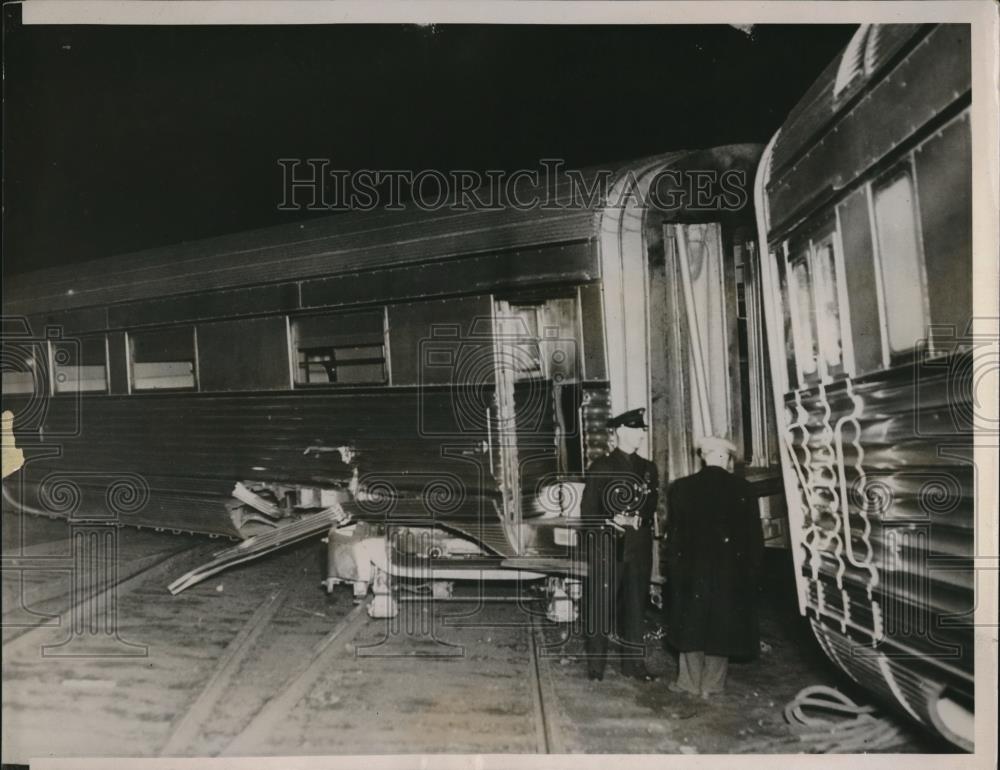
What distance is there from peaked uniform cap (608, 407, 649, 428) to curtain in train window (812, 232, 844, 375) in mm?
692

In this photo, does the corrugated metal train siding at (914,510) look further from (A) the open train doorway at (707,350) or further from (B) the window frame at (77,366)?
(B) the window frame at (77,366)

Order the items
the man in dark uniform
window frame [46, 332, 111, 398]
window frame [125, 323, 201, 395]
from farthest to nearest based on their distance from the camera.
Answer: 1. window frame [125, 323, 201, 395]
2. window frame [46, 332, 111, 398]
3. the man in dark uniform

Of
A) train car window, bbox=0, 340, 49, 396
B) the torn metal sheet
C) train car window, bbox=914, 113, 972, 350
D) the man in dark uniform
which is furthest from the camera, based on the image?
the torn metal sheet

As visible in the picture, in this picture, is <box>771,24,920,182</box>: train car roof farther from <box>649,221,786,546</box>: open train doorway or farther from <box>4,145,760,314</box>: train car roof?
<box>649,221,786,546</box>: open train doorway

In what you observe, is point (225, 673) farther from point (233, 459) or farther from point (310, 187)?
point (310, 187)

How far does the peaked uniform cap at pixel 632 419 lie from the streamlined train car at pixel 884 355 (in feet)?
1.85

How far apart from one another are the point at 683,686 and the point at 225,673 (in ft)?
6.13

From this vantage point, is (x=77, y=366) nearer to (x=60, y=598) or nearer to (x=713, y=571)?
(x=60, y=598)

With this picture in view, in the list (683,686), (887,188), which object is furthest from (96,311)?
(887,188)

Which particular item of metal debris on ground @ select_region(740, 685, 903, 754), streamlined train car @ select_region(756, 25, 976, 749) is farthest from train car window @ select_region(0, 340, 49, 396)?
metal debris on ground @ select_region(740, 685, 903, 754)

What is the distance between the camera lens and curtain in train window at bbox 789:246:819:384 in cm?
220

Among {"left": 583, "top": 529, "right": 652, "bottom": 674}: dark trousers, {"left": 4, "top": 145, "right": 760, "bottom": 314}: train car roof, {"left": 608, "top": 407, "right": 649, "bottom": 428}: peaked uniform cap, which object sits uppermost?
{"left": 4, "top": 145, "right": 760, "bottom": 314}: train car roof

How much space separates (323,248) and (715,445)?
6.44ft
